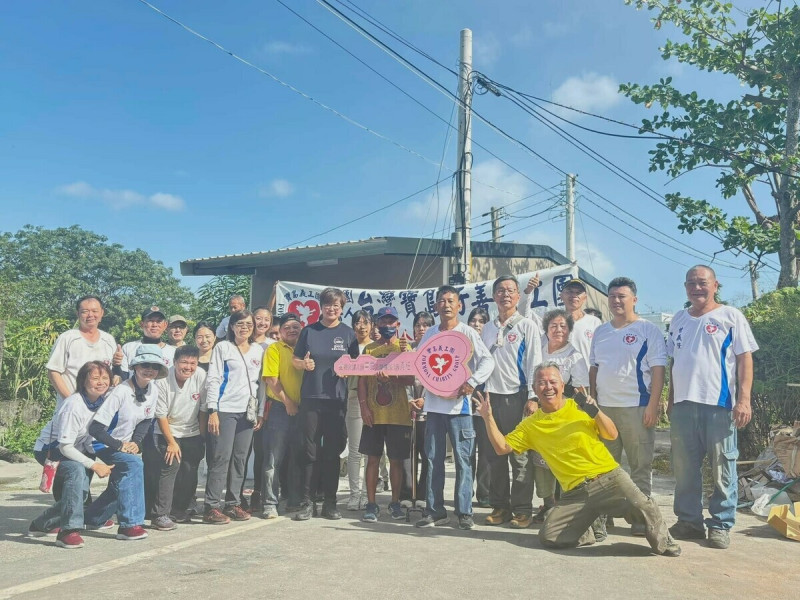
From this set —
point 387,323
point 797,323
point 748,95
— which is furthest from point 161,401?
point 748,95

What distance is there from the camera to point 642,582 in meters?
3.91

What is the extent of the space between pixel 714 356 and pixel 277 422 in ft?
12.0

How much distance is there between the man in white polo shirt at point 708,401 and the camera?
4965 mm

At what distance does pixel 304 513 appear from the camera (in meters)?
5.84

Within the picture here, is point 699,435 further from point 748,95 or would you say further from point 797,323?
point 748,95

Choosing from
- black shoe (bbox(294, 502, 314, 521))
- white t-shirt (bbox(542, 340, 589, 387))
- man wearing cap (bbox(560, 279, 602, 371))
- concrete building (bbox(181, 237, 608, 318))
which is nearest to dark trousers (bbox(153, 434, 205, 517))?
black shoe (bbox(294, 502, 314, 521))

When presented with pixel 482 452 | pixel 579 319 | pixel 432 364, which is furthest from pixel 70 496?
pixel 579 319

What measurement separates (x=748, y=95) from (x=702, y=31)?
4.22 ft

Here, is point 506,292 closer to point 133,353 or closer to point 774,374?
point 133,353

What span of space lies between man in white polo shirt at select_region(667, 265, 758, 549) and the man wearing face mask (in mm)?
2234

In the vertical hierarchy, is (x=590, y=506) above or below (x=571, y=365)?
below

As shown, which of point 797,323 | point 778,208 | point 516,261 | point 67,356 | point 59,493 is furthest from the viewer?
point 516,261

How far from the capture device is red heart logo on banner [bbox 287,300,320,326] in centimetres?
1088

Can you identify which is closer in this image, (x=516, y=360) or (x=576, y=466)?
(x=576, y=466)
